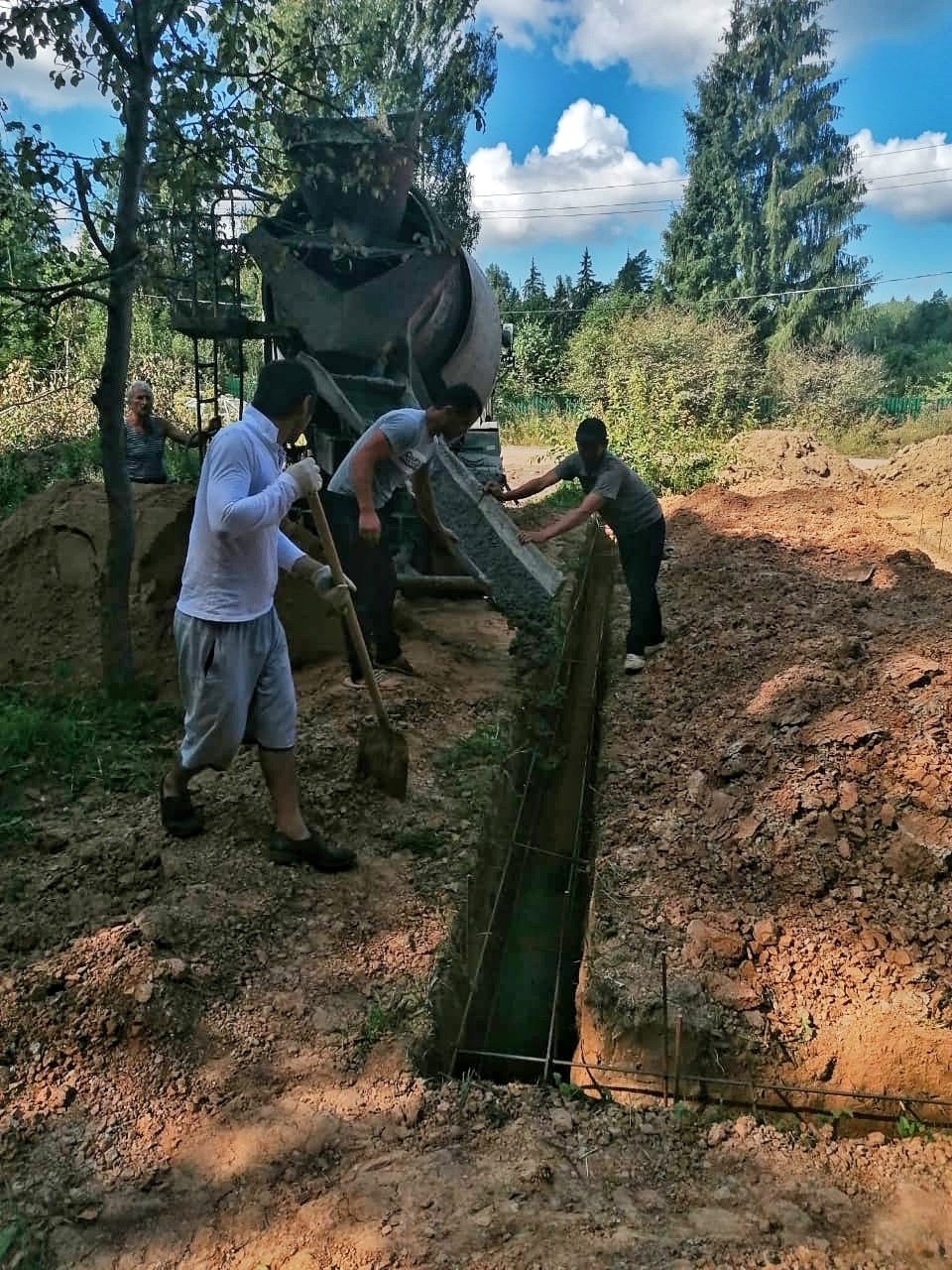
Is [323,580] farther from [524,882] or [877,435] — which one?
[877,435]

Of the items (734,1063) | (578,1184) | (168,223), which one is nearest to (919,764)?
(734,1063)

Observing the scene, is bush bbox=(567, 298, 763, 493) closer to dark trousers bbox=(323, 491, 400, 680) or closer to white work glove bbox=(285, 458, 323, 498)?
dark trousers bbox=(323, 491, 400, 680)

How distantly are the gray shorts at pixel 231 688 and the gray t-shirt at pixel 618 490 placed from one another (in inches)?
113

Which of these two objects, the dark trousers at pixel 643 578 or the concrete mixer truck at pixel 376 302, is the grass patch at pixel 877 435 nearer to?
the dark trousers at pixel 643 578

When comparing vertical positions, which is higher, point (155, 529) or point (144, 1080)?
point (155, 529)

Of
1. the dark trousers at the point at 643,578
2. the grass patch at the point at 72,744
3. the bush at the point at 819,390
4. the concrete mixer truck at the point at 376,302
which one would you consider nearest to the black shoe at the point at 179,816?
the grass patch at the point at 72,744

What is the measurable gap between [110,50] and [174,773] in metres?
3.12

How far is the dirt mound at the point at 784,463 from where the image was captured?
11.2m

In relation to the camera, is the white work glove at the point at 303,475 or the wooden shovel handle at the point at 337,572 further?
the wooden shovel handle at the point at 337,572

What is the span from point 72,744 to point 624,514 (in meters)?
3.47

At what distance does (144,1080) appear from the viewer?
2.44 meters

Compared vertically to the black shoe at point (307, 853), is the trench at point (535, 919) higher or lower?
lower

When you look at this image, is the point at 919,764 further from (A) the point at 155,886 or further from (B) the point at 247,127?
(B) the point at 247,127

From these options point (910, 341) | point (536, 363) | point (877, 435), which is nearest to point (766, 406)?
point (877, 435)
